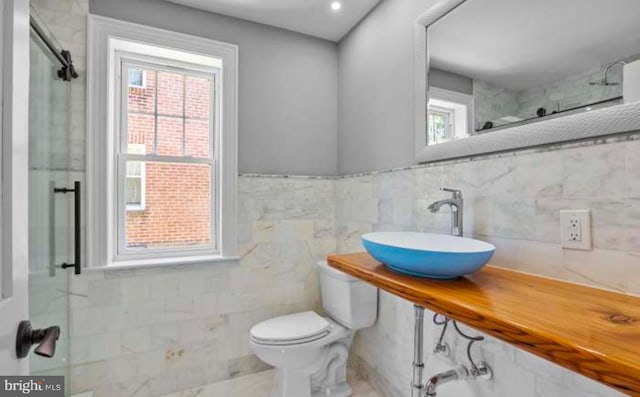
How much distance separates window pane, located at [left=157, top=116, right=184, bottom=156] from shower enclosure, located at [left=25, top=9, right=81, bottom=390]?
19.5 inches

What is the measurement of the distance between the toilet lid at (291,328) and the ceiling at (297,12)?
2027 mm

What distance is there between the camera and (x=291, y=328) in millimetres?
1814

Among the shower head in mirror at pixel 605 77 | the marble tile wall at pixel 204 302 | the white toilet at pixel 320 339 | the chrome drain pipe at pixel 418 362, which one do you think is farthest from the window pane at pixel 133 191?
the shower head in mirror at pixel 605 77

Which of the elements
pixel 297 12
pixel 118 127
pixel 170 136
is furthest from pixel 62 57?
pixel 297 12

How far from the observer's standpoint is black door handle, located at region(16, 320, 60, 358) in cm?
64

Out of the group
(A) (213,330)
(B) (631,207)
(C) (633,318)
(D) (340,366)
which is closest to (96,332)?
(A) (213,330)

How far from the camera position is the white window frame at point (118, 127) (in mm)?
1739

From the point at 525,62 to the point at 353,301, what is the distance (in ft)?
4.84

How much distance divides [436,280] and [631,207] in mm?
576

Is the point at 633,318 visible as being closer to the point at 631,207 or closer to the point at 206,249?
the point at 631,207

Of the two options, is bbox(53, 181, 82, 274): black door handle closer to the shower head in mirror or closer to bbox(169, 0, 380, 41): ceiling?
bbox(169, 0, 380, 41): ceiling

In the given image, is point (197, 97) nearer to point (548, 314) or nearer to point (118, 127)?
point (118, 127)

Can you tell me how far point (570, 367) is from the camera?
0.56 metres

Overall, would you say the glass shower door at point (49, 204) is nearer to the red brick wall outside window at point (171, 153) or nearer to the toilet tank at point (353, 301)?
the red brick wall outside window at point (171, 153)
